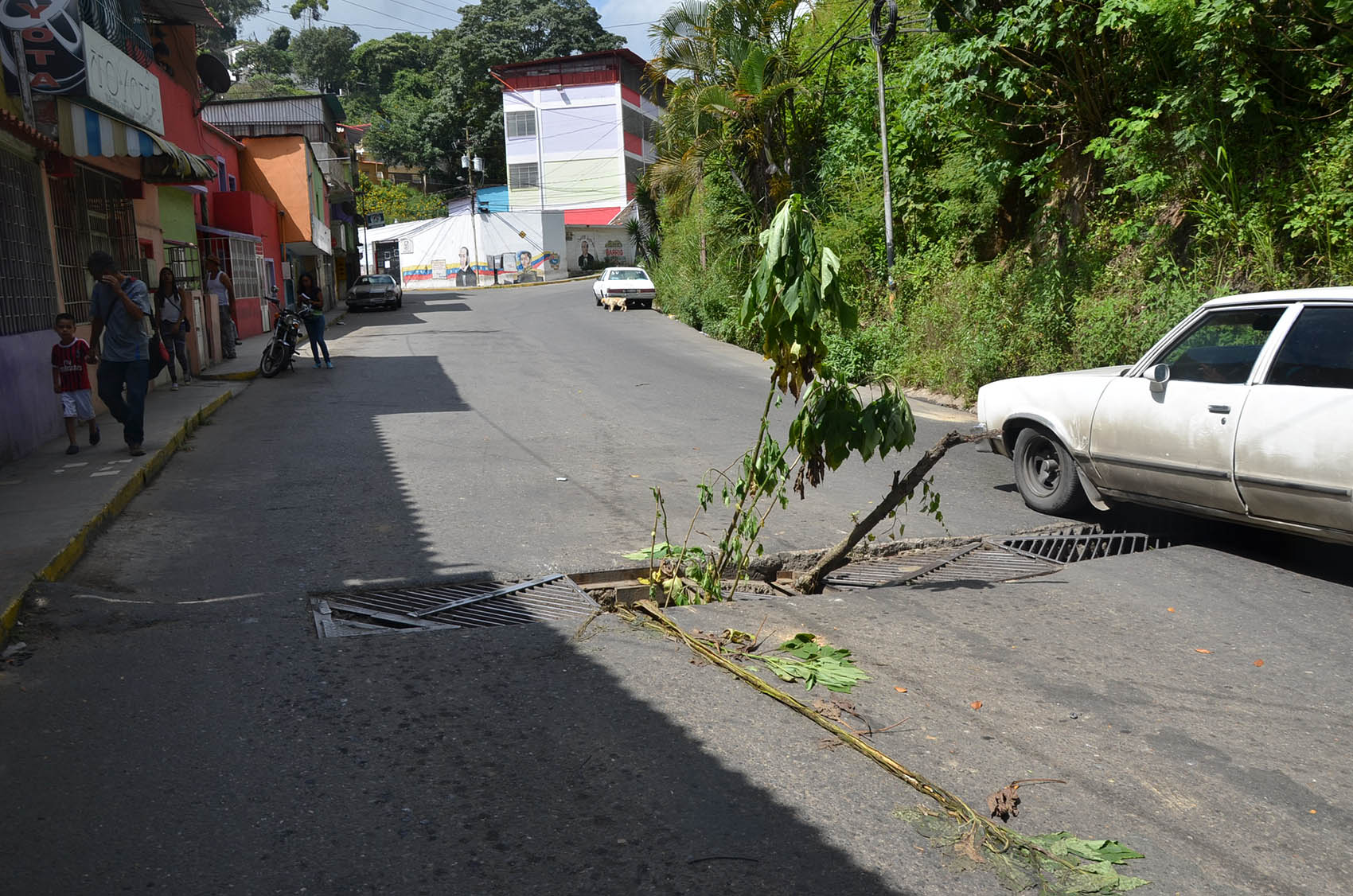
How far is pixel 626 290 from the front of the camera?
1353 inches

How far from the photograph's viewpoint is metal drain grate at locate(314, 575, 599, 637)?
5387 mm

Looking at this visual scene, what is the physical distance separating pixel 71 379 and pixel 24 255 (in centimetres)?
195

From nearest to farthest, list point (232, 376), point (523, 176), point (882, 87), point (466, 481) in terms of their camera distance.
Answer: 1. point (466, 481)
2. point (882, 87)
3. point (232, 376)
4. point (523, 176)

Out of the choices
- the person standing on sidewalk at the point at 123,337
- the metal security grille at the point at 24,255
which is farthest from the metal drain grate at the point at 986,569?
the metal security grille at the point at 24,255

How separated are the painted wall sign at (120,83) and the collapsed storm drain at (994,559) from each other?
33.3 ft

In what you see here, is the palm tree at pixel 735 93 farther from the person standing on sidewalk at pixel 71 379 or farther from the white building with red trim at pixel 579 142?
the white building with red trim at pixel 579 142

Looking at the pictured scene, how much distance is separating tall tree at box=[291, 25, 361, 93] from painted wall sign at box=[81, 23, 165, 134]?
8091 cm

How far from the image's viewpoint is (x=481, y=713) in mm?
4191

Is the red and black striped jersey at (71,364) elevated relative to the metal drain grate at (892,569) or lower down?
elevated

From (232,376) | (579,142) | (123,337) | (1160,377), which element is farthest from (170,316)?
(579,142)

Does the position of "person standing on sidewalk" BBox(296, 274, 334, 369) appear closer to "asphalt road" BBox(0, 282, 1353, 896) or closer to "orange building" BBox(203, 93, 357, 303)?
"asphalt road" BBox(0, 282, 1353, 896)

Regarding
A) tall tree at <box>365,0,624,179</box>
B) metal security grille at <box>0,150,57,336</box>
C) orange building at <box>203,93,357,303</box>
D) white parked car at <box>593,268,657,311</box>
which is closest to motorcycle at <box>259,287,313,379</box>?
metal security grille at <box>0,150,57,336</box>

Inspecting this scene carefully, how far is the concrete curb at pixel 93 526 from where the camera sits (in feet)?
17.1

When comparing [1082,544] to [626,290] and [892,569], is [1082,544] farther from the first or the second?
[626,290]
